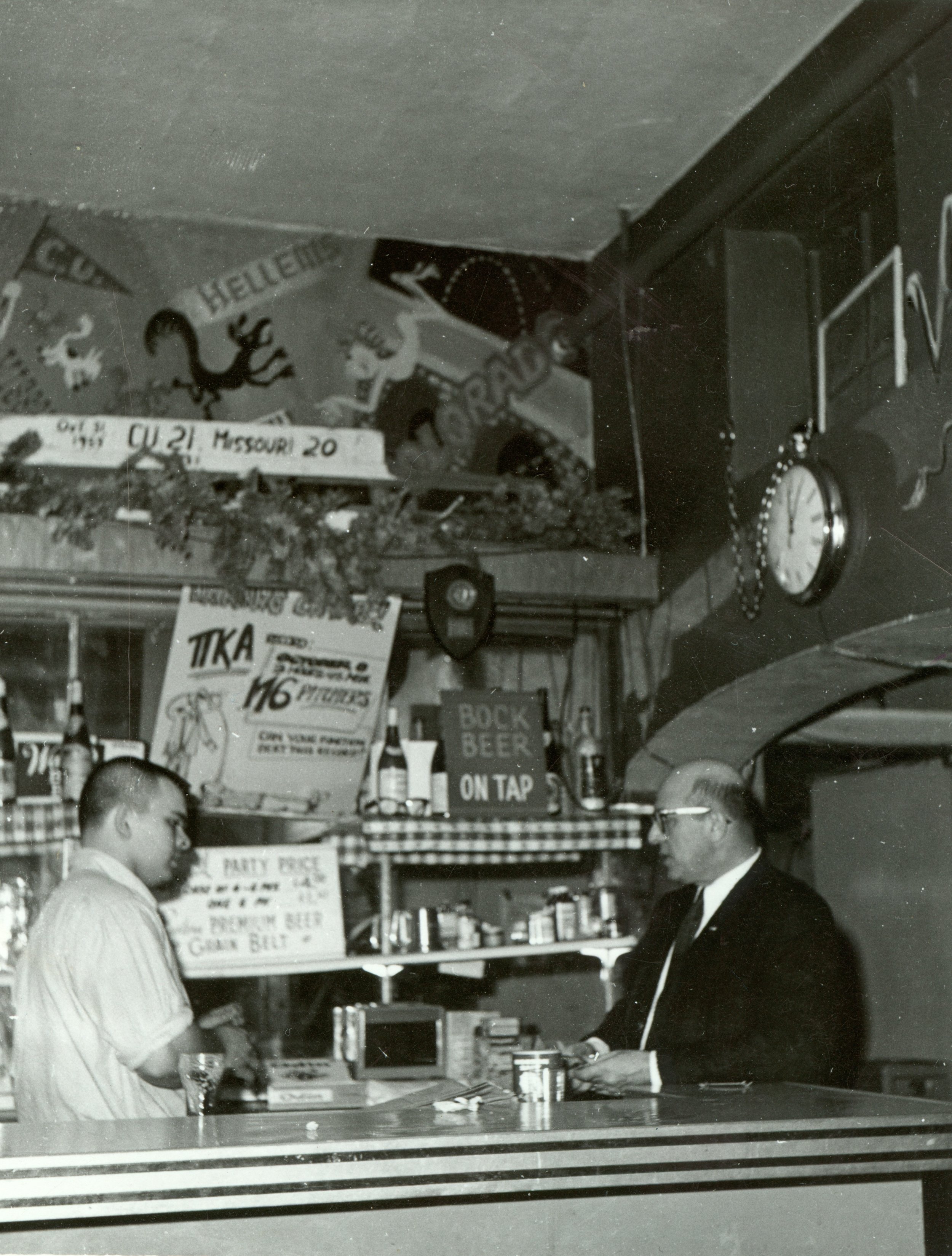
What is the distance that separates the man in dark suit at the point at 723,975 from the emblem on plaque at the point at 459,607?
1.55 metres

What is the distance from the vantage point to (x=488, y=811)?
5.88m

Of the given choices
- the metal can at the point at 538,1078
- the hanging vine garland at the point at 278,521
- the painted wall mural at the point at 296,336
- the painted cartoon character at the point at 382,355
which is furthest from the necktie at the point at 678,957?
the painted cartoon character at the point at 382,355

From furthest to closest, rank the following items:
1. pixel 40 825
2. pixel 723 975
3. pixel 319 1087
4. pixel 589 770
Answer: pixel 589 770 → pixel 40 825 → pixel 319 1087 → pixel 723 975

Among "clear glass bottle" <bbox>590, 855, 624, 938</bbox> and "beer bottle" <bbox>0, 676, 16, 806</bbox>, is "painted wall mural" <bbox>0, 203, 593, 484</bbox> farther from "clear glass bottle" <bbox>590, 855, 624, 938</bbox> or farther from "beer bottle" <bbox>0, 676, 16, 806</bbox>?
"clear glass bottle" <bbox>590, 855, 624, 938</bbox>

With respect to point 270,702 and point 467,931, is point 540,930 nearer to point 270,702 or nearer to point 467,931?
point 467,931

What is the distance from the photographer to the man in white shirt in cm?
345

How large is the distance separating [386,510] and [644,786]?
1.81m

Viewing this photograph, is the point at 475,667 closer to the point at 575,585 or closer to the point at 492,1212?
the point at 575,585

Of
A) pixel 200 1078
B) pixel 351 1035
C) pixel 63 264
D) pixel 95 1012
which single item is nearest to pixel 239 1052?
pixel 95 1012

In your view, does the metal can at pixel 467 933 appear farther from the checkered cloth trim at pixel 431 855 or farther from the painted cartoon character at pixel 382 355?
the painted cartoon character at pixel 382 355

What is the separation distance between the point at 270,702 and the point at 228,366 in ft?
5.72

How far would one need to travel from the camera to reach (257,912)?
5.65m

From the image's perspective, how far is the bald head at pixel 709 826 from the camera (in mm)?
4492

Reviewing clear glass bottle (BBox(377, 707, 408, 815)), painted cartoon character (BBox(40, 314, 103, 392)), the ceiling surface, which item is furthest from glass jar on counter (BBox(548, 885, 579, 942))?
the ceiling surface
